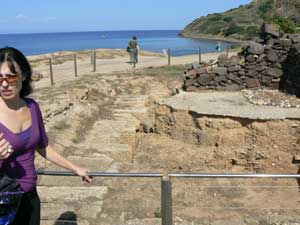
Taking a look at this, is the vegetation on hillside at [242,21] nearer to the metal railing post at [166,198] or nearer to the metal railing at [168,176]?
the metal railing at [168,176]

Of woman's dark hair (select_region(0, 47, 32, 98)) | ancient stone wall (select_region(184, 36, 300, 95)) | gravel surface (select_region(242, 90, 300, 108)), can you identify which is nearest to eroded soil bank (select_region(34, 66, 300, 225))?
gravel surface (select_region(242, 90, 300, 108))

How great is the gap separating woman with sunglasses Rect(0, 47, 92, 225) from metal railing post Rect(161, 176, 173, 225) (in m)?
1.05

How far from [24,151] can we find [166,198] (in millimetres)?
1302

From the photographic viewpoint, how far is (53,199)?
6238 millimetres

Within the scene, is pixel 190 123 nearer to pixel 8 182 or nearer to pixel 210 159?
pixel 210 159

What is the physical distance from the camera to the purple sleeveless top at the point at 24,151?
3037mm

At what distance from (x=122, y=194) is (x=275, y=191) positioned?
3.08m

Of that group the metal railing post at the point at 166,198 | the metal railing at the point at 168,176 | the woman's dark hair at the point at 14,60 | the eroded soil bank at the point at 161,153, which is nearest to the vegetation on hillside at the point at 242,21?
the eroded soil bank at the point at 161,153

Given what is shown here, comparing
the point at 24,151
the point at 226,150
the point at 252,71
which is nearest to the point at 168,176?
the point at 24,151

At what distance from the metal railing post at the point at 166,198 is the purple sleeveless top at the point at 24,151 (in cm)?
109

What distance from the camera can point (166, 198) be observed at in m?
3.86

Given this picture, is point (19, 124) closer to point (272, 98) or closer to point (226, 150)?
point (226, 150)

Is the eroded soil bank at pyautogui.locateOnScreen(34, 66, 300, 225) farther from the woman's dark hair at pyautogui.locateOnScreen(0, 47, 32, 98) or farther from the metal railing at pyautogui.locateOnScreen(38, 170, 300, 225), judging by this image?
the woman's dark hair at pyautogui.locateOnScreen(0, 47, 32, 98)

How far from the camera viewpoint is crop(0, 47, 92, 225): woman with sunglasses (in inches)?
120
